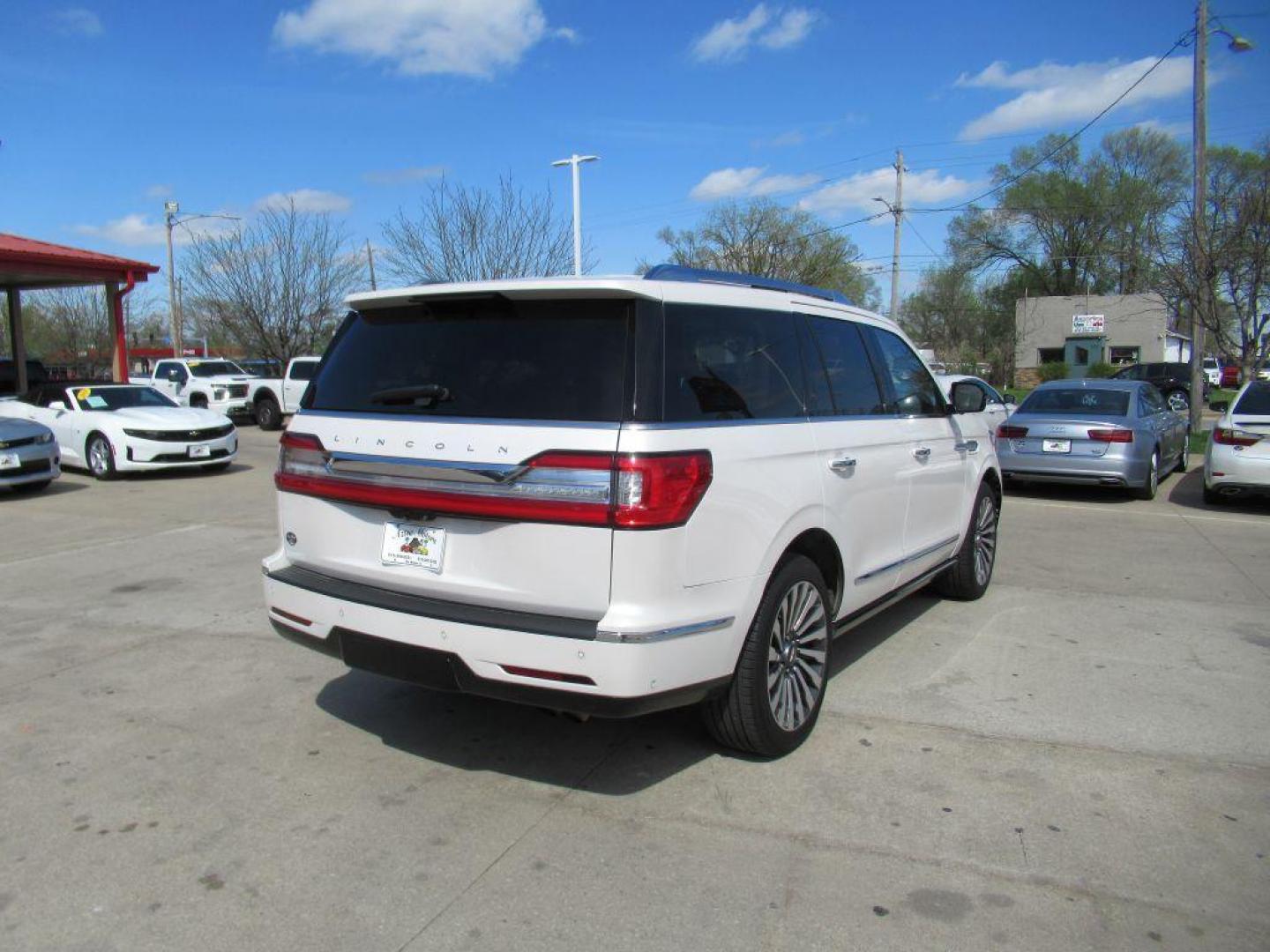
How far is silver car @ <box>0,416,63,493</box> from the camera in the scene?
36.0 feet

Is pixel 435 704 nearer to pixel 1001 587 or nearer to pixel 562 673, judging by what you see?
Answer: pixel 562 673

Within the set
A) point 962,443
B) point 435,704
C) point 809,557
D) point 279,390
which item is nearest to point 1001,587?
point 962,443

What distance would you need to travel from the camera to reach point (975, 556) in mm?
6141

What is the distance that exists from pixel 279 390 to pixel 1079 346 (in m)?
→ 41.9

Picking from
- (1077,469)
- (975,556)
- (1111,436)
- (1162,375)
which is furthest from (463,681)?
(1162,375)

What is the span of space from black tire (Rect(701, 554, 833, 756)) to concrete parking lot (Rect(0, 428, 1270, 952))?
0.50 feet

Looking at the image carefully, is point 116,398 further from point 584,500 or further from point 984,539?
point 584,500

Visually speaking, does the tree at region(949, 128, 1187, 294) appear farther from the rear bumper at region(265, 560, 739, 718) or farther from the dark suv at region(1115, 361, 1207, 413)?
the rear bumper at region(265, 560, 739, 718)

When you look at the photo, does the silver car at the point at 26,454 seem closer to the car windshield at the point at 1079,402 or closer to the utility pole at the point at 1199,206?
the car windshield at the point at 1079,402

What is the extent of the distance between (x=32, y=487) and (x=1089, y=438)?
1341 cm

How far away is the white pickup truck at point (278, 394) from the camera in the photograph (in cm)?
2230

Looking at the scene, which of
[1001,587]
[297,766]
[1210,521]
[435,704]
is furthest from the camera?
[1210,521]

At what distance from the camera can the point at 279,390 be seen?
22469 mm

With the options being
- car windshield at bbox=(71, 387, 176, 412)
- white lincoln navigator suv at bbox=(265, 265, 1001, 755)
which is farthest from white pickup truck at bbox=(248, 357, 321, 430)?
white lincoln navigator suv at bbox=(265, 265, 1001, 755)
